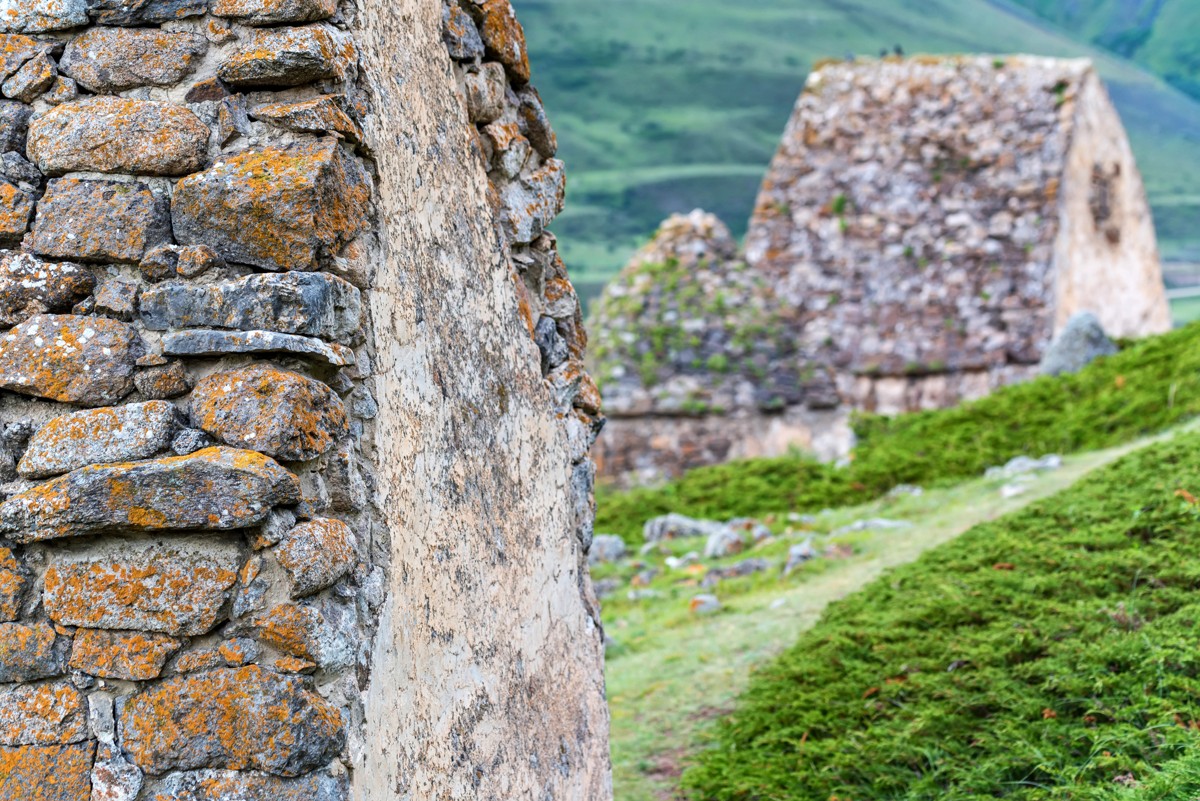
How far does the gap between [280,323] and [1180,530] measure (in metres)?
3.84

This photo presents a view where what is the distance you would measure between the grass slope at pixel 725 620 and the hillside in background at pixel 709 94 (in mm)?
13969

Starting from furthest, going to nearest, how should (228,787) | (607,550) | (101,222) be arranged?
(607,550) → (101,222) → (228,787)

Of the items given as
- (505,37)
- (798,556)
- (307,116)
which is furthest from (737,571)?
(307,116)

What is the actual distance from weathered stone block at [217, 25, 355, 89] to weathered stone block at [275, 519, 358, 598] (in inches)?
34.1

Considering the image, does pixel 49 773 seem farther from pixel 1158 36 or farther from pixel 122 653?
pixel 1158 36

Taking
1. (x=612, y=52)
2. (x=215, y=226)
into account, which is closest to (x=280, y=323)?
(x=215, y=226)

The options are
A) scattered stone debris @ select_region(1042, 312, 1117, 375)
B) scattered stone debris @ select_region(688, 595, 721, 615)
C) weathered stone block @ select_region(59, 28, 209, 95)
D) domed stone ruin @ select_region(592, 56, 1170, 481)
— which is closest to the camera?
weathered stone block @ select_region(59, 28, 209, 95)

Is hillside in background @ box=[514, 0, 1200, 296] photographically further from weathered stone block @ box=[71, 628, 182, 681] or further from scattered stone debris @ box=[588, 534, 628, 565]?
weathered stone block @ box=[71, 628, 182, 681]

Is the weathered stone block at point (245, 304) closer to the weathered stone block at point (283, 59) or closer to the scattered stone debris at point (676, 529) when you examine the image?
the weathered stone block at point (283, 59)

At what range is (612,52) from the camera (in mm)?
32031

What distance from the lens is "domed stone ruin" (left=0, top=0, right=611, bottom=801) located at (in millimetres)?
2045

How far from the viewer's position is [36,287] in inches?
87.9

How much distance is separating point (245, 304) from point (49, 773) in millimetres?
870

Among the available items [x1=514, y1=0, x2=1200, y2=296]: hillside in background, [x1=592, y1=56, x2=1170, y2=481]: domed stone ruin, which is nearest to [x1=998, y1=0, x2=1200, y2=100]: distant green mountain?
[x1=514, y1=0, x2=1200, y2=296]: hillside in background
